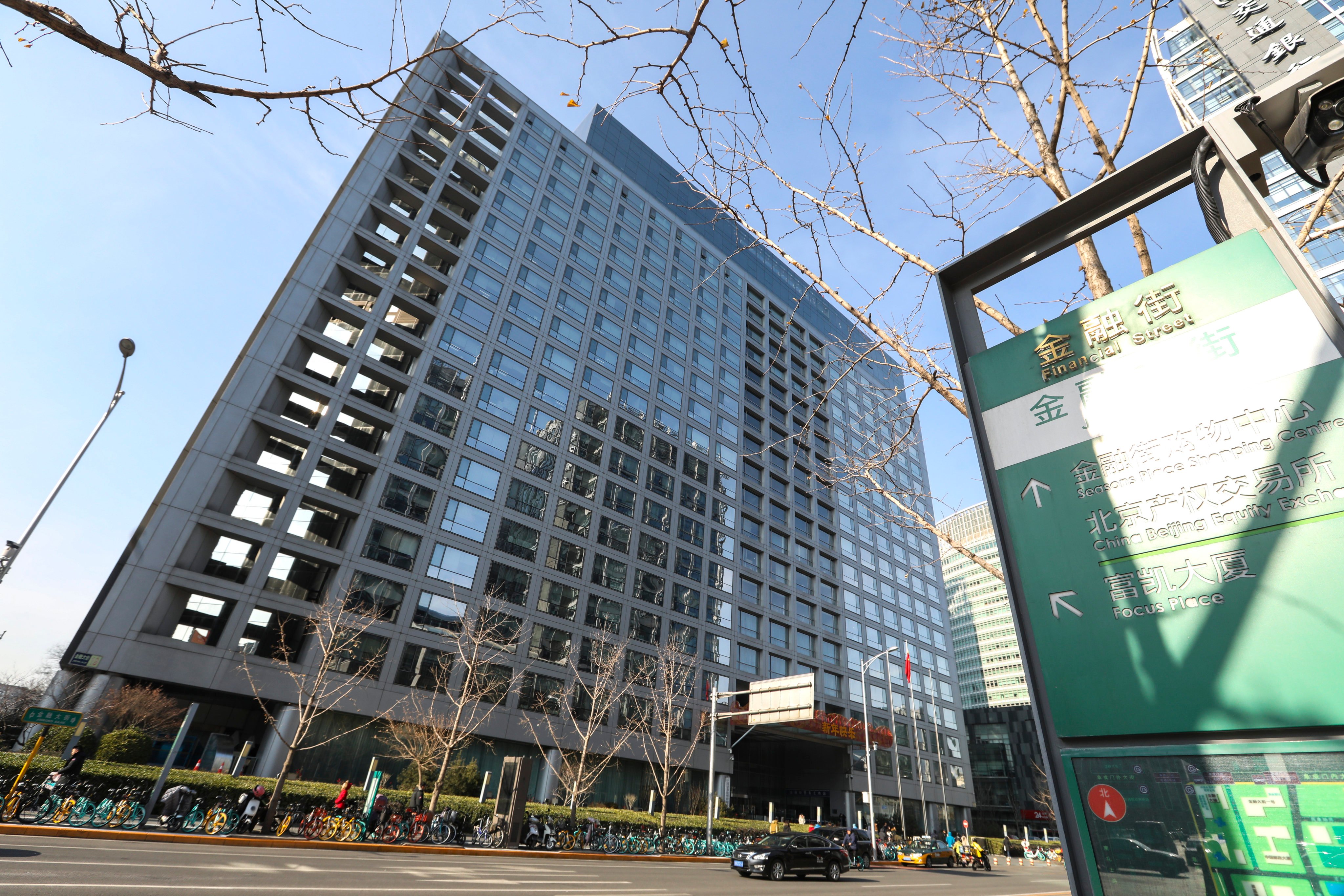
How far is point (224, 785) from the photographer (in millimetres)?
17625

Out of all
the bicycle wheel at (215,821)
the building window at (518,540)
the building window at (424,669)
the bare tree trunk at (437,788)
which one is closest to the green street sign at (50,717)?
the bicycle wheel at (215,821)

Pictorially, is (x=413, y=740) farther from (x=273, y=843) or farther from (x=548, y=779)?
(x=273, y=843)

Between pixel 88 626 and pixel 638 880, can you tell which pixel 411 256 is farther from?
pixel 638 880

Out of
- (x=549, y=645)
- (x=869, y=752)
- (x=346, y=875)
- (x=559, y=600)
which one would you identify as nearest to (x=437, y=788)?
(x=346, y=875)

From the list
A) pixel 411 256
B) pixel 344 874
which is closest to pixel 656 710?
pixel 344 874

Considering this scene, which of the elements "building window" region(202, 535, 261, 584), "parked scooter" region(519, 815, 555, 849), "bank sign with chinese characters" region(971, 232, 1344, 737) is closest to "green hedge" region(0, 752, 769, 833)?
"parked scooter" region(519, 815, 555, 849)

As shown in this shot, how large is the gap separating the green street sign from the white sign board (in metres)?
21.6

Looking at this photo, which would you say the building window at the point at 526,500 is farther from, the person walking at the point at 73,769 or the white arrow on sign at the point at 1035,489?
the white arrow on sign at the point at 1035,489

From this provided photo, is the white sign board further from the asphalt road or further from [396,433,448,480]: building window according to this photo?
[396,433,448,480]: building window

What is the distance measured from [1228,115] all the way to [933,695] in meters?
65.4

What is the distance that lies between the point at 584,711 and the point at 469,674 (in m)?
11.1

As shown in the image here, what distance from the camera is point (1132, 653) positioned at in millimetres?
2643

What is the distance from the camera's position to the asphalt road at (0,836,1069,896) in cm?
838

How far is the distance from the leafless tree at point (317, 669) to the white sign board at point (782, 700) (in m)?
17.7
